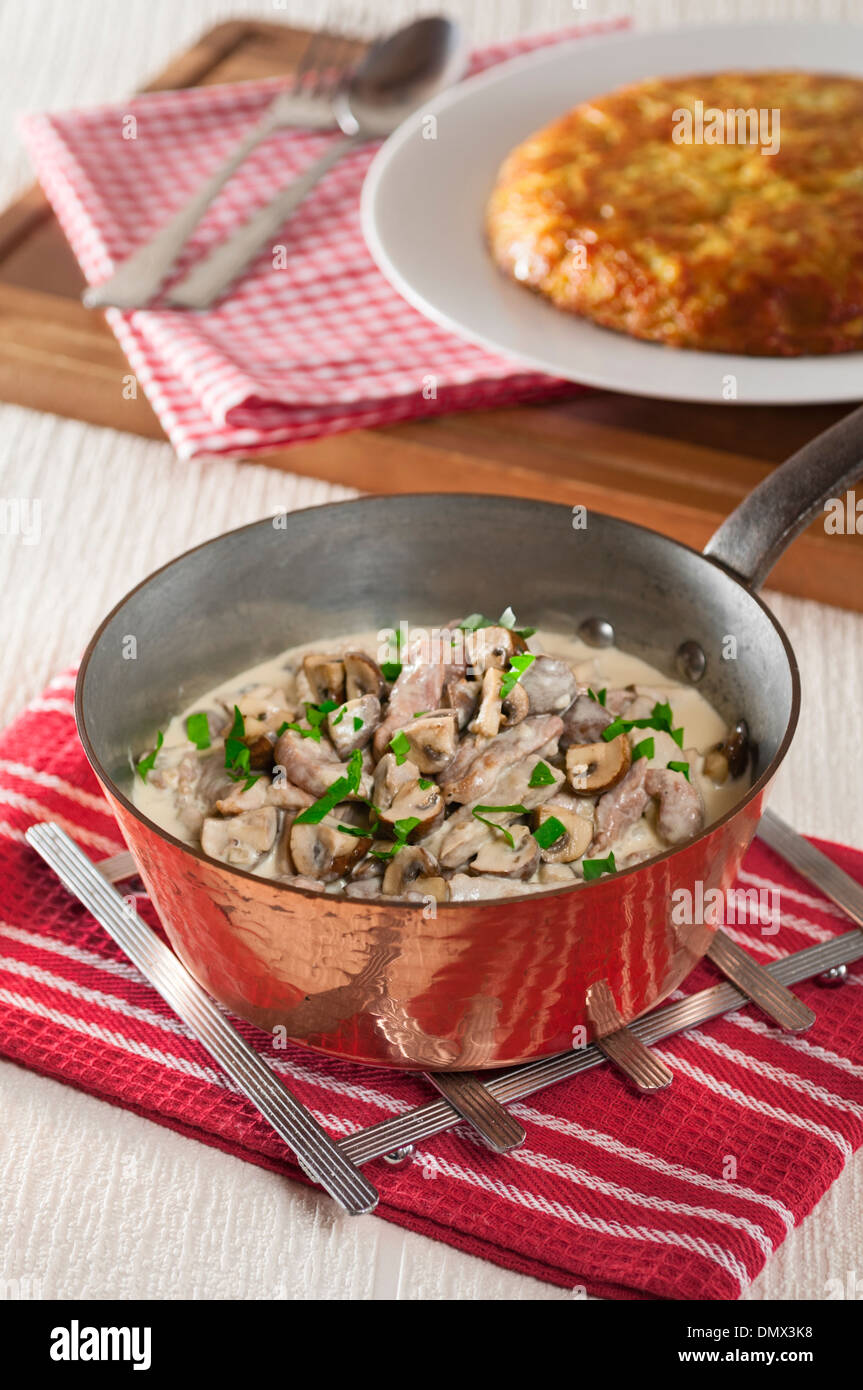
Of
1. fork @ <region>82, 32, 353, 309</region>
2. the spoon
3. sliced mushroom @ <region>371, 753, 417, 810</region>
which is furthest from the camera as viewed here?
the spoon

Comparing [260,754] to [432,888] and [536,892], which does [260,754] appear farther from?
[536,892]

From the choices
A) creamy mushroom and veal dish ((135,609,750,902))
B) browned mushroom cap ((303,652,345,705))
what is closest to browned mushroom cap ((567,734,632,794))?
creamy mushroom and veal dish ((135,609,750,902))

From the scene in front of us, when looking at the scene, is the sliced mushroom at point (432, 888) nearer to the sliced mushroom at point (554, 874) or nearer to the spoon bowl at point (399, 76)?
the sliced mushroom at point (554, 874)

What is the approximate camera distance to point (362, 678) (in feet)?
3.88

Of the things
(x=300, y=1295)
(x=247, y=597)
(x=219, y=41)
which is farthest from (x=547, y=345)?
Answer: (x=219, y=41)

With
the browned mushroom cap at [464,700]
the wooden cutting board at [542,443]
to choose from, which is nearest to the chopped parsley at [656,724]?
the browned mushroom cap at [464,700]

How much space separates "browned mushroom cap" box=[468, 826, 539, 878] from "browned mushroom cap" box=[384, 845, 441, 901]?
0.11 ft

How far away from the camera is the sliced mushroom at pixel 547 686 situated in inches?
43.9

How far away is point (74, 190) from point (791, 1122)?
1706mm

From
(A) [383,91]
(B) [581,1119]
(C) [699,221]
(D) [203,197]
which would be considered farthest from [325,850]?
(A) [383,91]

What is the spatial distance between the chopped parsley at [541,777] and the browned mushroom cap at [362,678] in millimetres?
179

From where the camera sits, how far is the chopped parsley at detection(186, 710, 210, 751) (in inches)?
47.3

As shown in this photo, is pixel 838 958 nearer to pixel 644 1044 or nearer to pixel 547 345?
pixel 644 1044

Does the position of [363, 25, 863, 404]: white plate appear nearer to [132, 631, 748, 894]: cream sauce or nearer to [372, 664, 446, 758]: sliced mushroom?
[132, 631, 748, 894]: cream sauce
